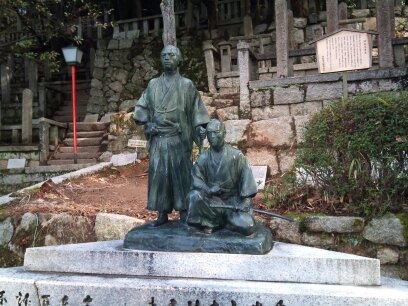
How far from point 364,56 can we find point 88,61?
47.7 feet

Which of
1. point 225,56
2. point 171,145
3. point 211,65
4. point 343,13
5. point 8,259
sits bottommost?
point 8,259

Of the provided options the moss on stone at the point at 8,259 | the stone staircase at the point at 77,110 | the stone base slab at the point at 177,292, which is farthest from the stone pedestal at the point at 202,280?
the stone staircase at the point at 77,110

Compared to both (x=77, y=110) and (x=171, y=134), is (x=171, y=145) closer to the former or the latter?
(x=171, y=134)

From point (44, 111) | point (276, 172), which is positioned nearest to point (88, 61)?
point (44, 111)

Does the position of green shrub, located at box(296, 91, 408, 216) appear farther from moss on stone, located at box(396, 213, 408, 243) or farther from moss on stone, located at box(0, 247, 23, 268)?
moss on stone, located at box(0, 247, 23, 268)

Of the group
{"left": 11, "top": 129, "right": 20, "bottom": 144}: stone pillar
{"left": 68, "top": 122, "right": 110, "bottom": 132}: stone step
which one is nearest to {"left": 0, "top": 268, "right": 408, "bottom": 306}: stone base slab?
{"left": 68, "top": 122, "right": 110, "bottom": 132}: stone step

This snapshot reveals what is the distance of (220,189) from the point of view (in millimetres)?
3992

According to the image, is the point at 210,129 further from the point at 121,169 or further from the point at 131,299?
the point at 121,169

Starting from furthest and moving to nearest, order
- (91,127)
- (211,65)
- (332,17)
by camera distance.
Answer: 1. (91,127)
2. (211,65)
3. (332,17)

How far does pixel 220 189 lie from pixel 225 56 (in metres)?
8.81

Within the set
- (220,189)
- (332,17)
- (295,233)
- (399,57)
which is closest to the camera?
(220,189)

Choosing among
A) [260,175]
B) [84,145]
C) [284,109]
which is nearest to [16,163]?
[84,145]

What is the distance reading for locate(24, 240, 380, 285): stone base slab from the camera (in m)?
3.54

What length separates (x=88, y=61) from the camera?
1967 cm
